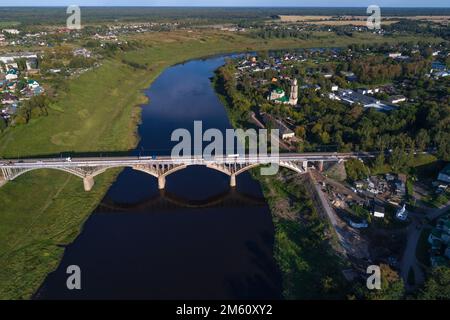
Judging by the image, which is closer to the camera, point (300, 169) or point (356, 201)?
point (356, 201)

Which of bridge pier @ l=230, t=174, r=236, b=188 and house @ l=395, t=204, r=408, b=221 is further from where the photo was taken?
bridge pier @ l=230, t=174, r=236, b=188

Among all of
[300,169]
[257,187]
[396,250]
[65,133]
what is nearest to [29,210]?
[65,133]

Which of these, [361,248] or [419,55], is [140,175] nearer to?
[361,248]

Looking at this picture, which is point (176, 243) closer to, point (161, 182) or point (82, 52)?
point (161, 182)

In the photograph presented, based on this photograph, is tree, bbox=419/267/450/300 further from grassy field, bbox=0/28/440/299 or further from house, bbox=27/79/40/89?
house, bbox=27/79/40/89

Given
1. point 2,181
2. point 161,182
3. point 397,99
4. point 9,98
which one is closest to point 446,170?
point 161,182

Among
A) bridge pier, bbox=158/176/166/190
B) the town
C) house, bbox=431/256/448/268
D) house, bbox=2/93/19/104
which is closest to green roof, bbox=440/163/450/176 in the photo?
the town
